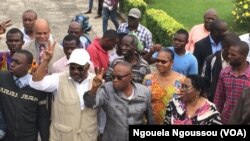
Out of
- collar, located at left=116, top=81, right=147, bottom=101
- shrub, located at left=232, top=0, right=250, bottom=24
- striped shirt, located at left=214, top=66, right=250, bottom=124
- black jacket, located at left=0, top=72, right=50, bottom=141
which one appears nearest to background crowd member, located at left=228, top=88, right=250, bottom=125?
striped shirt, located at left=214, top=66, right=250, bottom=124

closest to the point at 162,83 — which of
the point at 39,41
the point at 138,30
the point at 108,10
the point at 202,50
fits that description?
the point at 202,50

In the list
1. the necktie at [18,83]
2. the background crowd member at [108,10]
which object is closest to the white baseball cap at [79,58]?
the necktie at [18,83]

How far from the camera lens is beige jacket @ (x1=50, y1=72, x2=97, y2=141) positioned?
511cm

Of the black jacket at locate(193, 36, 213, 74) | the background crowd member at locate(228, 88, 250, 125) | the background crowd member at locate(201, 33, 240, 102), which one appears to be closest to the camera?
the background crowd member at locate(228, 88, 250, 125)

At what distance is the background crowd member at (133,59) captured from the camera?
605 centimetres

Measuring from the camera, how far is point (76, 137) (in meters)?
5.19

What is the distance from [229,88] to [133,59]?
130 centimetres

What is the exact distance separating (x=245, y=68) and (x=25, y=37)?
3436 millimetres

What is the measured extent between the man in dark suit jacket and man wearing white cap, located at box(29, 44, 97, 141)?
98.1 inches

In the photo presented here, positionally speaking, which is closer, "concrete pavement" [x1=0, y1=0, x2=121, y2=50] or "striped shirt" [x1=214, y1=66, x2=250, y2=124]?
"striped shirt" [x1=214, y1=66, x2=250, y2=124]

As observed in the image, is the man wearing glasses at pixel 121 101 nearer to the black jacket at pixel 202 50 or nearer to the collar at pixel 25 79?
the collar at pixel 25 79

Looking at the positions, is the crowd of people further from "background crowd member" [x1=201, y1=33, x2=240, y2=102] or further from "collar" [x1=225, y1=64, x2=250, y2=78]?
"background crowd member" [x1=201, y1=33, x2=240, y2=102]

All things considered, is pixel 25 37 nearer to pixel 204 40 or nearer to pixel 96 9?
pixel 204 40

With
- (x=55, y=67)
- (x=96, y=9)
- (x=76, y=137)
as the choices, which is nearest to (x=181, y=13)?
(x=96, y=9)
